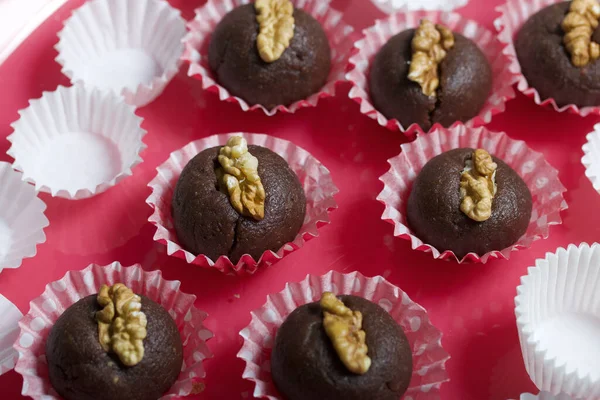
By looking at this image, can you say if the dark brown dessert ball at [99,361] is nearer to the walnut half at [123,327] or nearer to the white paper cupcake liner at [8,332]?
the walnut half at [123,327]

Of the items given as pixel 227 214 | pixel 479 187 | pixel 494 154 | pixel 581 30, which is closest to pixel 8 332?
pixel 227 214

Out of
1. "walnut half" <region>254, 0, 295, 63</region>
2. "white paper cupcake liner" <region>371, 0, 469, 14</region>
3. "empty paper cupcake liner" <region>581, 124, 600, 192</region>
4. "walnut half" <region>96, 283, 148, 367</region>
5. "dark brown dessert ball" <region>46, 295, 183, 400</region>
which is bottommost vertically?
"dark brown dessert ball" <region>46, 295, 183, 400</region>

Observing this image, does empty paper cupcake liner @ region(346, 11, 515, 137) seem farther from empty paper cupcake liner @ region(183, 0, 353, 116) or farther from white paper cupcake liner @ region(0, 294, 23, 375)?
white paper cupcake liner @ region(0, 294, 23, 375)

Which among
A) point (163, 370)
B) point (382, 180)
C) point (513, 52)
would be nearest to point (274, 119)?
point (382, 180)

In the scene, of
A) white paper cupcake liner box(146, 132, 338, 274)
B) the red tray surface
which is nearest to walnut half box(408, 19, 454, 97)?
the red tray surface

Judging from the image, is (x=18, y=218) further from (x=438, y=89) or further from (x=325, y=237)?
(x=438, y=89)

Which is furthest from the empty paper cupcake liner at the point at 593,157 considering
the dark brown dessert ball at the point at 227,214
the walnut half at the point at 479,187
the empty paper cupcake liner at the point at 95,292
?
the empty paper cupcake liner at the point at 95,292

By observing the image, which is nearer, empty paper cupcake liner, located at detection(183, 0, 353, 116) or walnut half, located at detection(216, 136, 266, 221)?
walnut half, located at detection(216, 136, 266, 221)

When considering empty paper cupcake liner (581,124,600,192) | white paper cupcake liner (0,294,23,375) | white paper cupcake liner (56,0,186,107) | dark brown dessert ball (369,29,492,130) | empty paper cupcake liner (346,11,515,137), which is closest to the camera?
white paper cupcake liner (0,294,23,375)
